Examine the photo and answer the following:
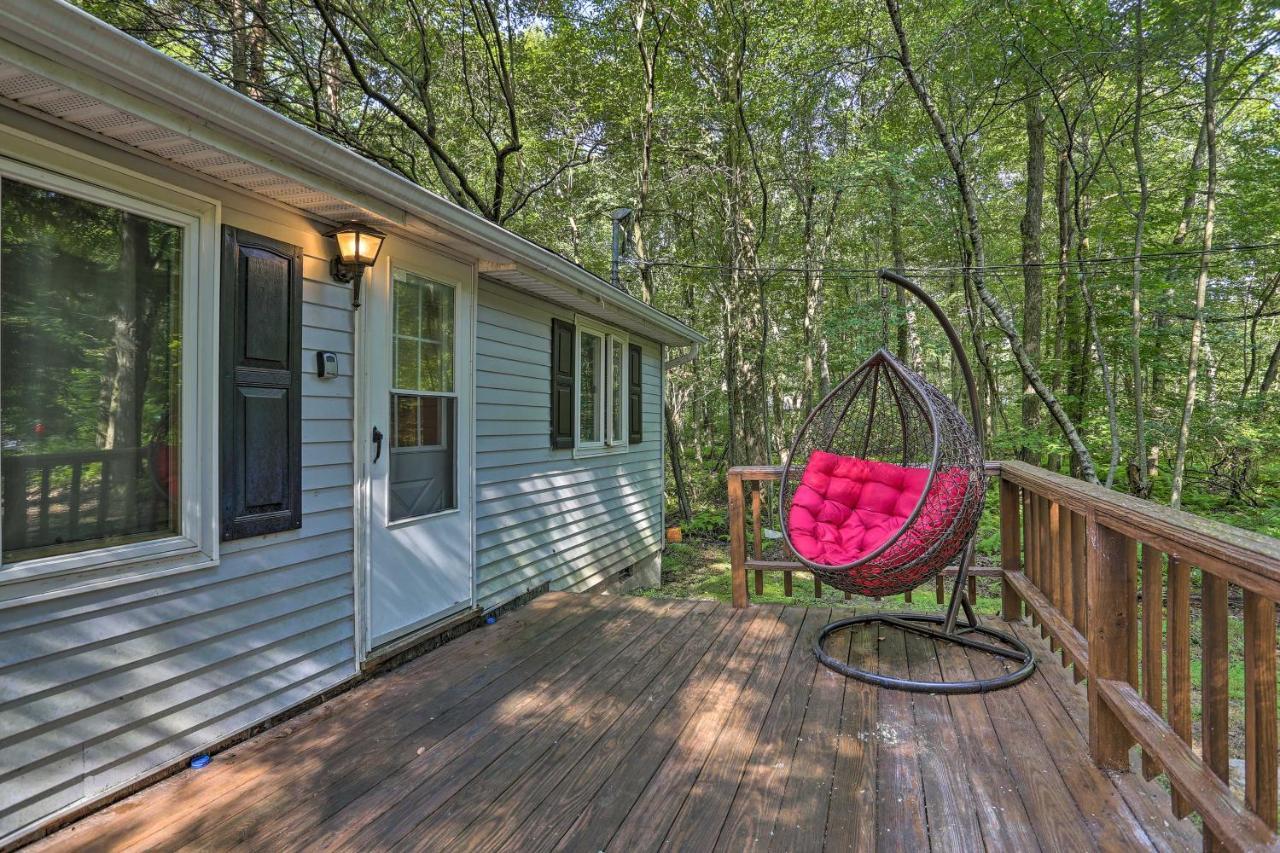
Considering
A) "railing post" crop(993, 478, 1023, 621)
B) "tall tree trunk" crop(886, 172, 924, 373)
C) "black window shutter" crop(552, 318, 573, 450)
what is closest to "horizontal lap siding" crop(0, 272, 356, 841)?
"black window shutter" crop(552, 318, 573, 450)

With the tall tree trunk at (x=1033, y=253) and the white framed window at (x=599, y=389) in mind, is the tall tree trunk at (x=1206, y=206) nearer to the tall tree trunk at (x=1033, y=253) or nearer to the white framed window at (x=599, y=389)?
the tall tree trunk at (x=1033, y=253)

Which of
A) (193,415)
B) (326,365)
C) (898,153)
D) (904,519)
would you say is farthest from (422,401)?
(898,153)

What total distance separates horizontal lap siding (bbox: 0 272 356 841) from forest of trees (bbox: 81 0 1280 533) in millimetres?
4051

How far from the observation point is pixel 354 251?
267 cm

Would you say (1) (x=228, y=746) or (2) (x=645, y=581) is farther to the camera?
(2) (x=645, y=581)

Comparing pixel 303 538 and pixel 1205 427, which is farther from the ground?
pixel 1205 427

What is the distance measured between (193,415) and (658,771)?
195 cm

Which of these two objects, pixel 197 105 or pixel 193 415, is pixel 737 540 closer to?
pixel 193 415

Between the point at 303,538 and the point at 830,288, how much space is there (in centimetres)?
1392

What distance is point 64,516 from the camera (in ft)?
5.82

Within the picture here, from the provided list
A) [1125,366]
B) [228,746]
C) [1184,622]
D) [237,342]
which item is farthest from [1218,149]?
[228,746]

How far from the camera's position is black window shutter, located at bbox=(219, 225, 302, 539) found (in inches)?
87.2

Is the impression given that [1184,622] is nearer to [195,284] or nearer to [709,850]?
[709,850]

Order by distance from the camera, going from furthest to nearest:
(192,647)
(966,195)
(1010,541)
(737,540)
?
(966,195), (737,540), (1010,541), (192,647)
